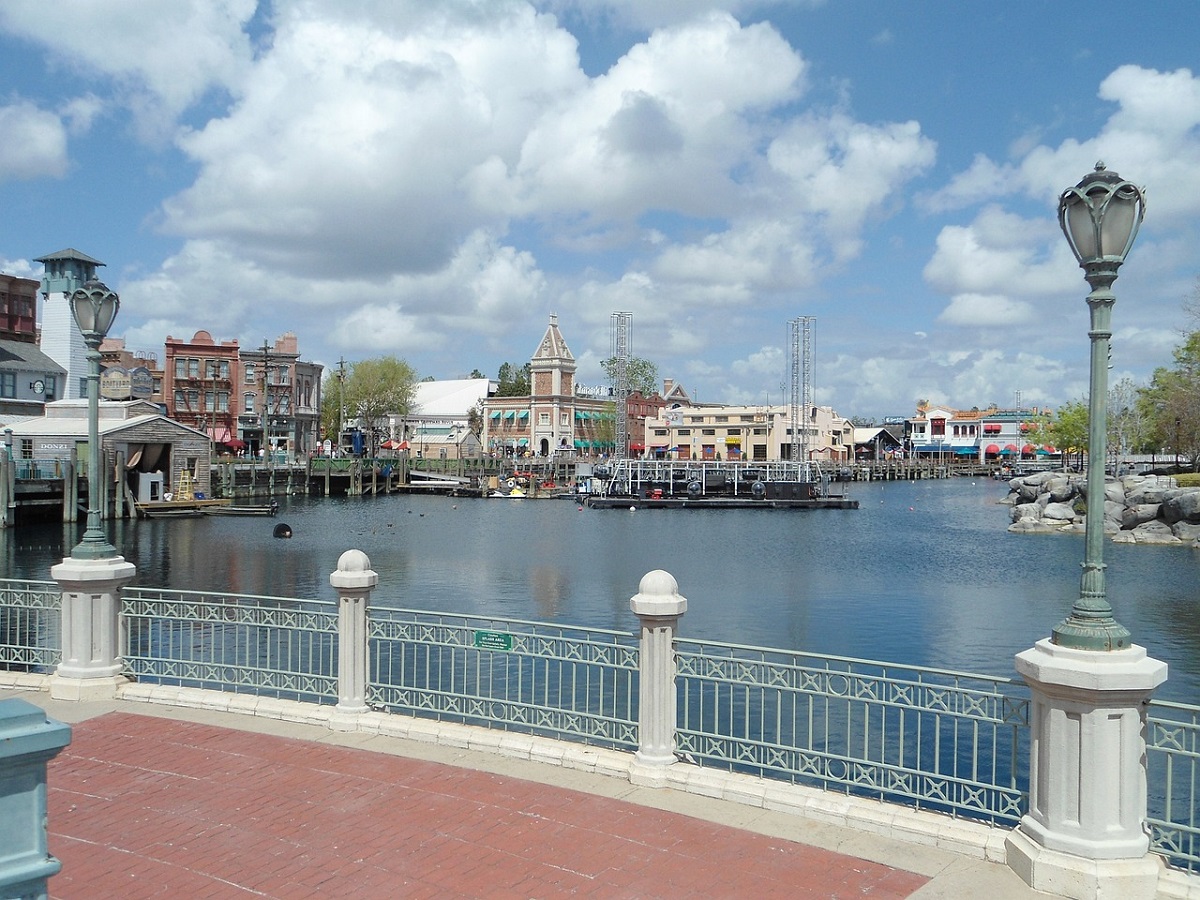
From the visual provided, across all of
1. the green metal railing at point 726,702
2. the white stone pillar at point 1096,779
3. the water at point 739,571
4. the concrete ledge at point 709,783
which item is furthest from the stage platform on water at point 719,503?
the white stone pillar at point 1096,779

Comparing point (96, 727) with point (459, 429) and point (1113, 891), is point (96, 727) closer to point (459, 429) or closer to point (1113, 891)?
point (1113, 891)

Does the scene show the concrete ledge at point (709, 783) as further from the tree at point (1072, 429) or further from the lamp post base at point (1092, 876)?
the tree at point (1072, 429)

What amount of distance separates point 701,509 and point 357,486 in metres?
33.7

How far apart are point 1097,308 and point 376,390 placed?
104 m

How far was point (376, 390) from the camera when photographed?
10638 centimetres

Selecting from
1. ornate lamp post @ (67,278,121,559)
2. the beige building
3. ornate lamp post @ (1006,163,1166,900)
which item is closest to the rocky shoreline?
ornate lamp post @ (1006,163,1166,900)

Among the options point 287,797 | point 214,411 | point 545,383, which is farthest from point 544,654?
point 545,383

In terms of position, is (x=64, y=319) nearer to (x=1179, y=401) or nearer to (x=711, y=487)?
(x=711, y=487)

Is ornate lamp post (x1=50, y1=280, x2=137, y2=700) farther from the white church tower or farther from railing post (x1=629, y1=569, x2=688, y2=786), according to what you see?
the white church tower

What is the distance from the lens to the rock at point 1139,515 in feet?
159

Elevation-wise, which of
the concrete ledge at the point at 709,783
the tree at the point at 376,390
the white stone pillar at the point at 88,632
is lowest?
the concrete ledge at the point at 709,783

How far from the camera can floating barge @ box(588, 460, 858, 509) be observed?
76.9 meters

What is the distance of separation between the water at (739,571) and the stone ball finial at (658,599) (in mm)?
14995

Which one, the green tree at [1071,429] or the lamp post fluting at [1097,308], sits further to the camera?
the green tree at [1071,429]
